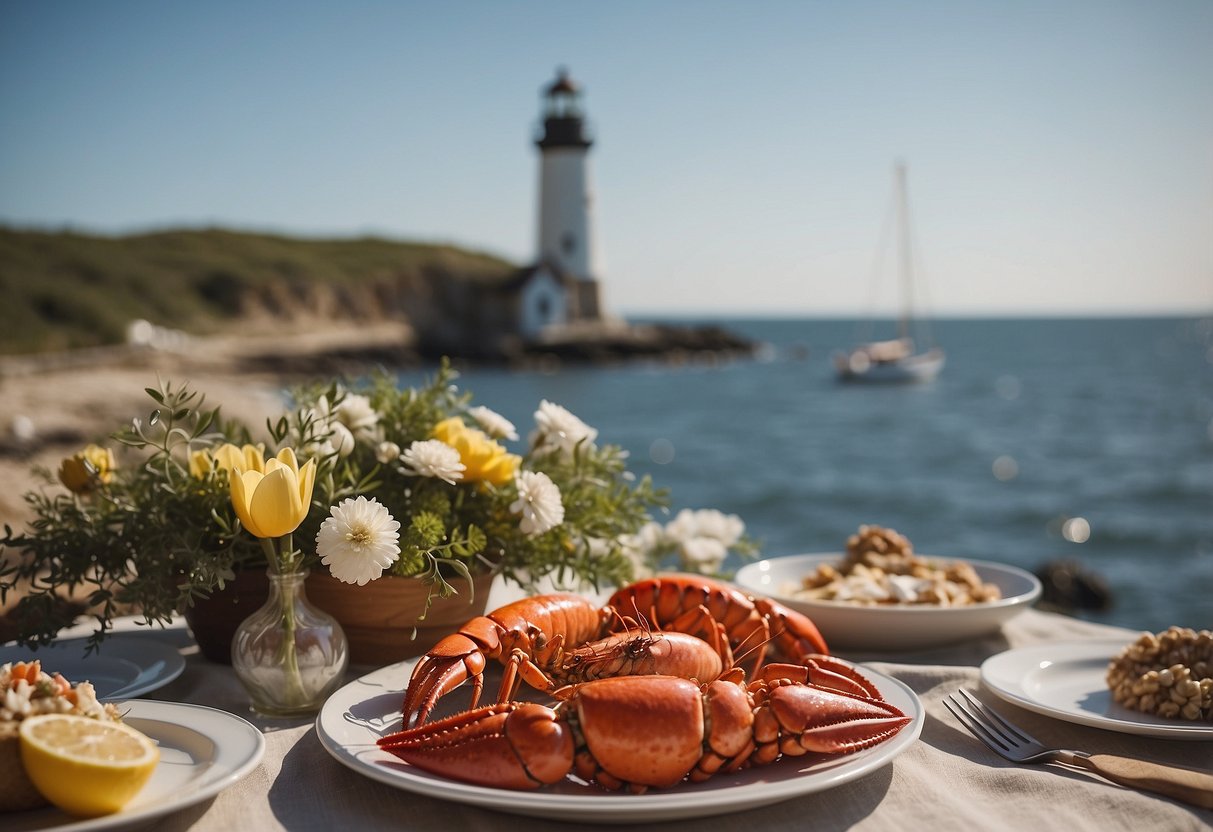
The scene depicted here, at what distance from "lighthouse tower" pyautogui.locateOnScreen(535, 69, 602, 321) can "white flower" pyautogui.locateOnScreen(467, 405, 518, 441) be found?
3634cm

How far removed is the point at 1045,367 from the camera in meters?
63.5

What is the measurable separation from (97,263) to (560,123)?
1850 centimetres

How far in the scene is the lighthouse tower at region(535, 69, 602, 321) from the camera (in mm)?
37125

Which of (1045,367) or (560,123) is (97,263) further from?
(1045,367)

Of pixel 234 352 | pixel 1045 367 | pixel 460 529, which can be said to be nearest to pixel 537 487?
pixel 460 529

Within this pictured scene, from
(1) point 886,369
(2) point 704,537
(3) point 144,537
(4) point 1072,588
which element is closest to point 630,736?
(3) point 144,537

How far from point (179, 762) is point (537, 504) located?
76 cm

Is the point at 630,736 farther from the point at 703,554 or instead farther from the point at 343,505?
Result: the point at 703,554

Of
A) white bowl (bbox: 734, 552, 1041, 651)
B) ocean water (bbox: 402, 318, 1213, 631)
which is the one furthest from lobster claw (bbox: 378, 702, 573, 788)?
ocean water (bbox: 402, 318, 1213, 631)

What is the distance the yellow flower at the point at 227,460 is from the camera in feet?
5.53

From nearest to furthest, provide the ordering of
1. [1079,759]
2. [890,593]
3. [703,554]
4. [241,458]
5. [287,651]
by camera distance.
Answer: [1079,759] → [287,651] → [241,458] → [890,593] → [703,554]

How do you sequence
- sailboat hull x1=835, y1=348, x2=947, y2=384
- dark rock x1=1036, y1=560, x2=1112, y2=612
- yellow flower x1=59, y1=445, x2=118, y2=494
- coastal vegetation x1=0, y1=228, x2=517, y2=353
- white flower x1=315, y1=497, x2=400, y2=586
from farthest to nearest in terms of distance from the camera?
sailboat hull x1=835, y1=348, x2=947, y2=384 → coastal vegetation x1=0, y1=228, x2=517, y2=353 → dark rock x1=1036, y1=560, x2=1112, y2=612 → yellow flower x1=59, y1=445, x2=118, y2=494 → white flower x1=315, y1=497, x2=400, y2=586

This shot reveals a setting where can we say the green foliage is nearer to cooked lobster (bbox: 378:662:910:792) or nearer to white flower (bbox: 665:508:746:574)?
cooked lobster (bbox: 378:662:910:792)

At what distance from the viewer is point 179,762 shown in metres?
1.39
